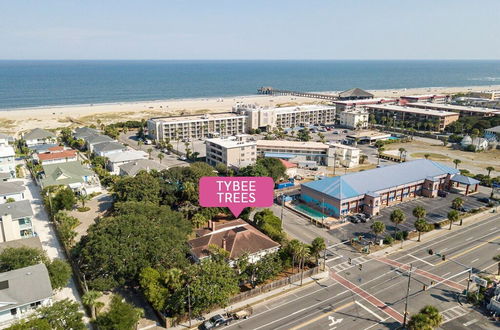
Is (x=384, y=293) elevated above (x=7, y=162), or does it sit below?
below

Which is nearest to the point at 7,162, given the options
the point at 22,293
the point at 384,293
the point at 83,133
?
the point at 83,133

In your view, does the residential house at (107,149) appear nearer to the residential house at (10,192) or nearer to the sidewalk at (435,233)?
the residential house at (10,192)

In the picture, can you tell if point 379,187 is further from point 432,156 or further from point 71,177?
point 71,177

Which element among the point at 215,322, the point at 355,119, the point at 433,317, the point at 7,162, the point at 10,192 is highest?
the point at 355,119

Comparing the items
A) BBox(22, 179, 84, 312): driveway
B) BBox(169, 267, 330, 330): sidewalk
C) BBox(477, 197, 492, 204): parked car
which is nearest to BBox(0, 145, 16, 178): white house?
BBox(22, 179, 84, 312): driveway

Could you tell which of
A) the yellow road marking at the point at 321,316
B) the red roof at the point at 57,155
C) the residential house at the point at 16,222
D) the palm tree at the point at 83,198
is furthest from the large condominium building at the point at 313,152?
the residential house at the point at 16,222

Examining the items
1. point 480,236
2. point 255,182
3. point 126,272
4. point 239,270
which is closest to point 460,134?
point 480,236
